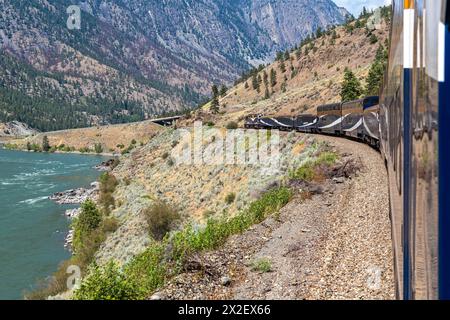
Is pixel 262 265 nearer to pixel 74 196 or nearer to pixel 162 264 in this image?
pixel 162 264

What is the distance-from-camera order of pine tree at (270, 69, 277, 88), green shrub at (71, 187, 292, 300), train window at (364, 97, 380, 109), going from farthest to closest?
1. pine tree at (270, 69, 277, 88)
2. train window at (364, 97, 380, 109)
3. green shrub at (71, 187, 292, 300)

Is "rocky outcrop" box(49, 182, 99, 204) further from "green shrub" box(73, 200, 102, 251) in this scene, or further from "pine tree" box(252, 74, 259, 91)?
"pine tree" box(252, 74, 259, 91)

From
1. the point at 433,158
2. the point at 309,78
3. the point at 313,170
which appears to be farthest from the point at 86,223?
the point at 309,78

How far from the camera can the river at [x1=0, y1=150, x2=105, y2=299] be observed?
37.0m

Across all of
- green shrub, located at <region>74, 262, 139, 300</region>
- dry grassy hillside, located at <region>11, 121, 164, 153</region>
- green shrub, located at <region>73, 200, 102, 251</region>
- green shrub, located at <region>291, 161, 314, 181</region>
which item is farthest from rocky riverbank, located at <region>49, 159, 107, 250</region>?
dry grassy hillside, located at <region>11, 121, 164, 153</region>

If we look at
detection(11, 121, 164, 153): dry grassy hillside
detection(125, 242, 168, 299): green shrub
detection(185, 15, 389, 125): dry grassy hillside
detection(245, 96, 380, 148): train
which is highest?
detection(185, 15, 389, 125): dry grassy hillside

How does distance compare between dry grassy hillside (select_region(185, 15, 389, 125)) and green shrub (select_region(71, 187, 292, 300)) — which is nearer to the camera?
green shrub (select_region(71, 187, 292, 300))

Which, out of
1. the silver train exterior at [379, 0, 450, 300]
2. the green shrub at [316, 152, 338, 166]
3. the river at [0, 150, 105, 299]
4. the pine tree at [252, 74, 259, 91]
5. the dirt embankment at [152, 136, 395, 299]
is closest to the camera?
the silver train exterior at [379, 0, 450, 300]

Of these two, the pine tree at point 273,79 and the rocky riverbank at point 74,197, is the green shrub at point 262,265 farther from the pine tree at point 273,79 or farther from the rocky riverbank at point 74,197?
the pine tree at point 273,79

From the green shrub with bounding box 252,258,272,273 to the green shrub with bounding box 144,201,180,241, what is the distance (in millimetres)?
25341

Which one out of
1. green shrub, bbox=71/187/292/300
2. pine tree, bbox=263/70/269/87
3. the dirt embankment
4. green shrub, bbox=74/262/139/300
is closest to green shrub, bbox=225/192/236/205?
green shrub, bbox=71/187/292/300

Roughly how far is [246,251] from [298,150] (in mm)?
27266

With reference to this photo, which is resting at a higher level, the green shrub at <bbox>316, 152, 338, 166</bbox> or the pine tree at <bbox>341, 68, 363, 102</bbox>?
→ the pine tree at <bbox>341, 68, 363, 102</bbox>

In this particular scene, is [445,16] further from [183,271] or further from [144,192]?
[144,192]
